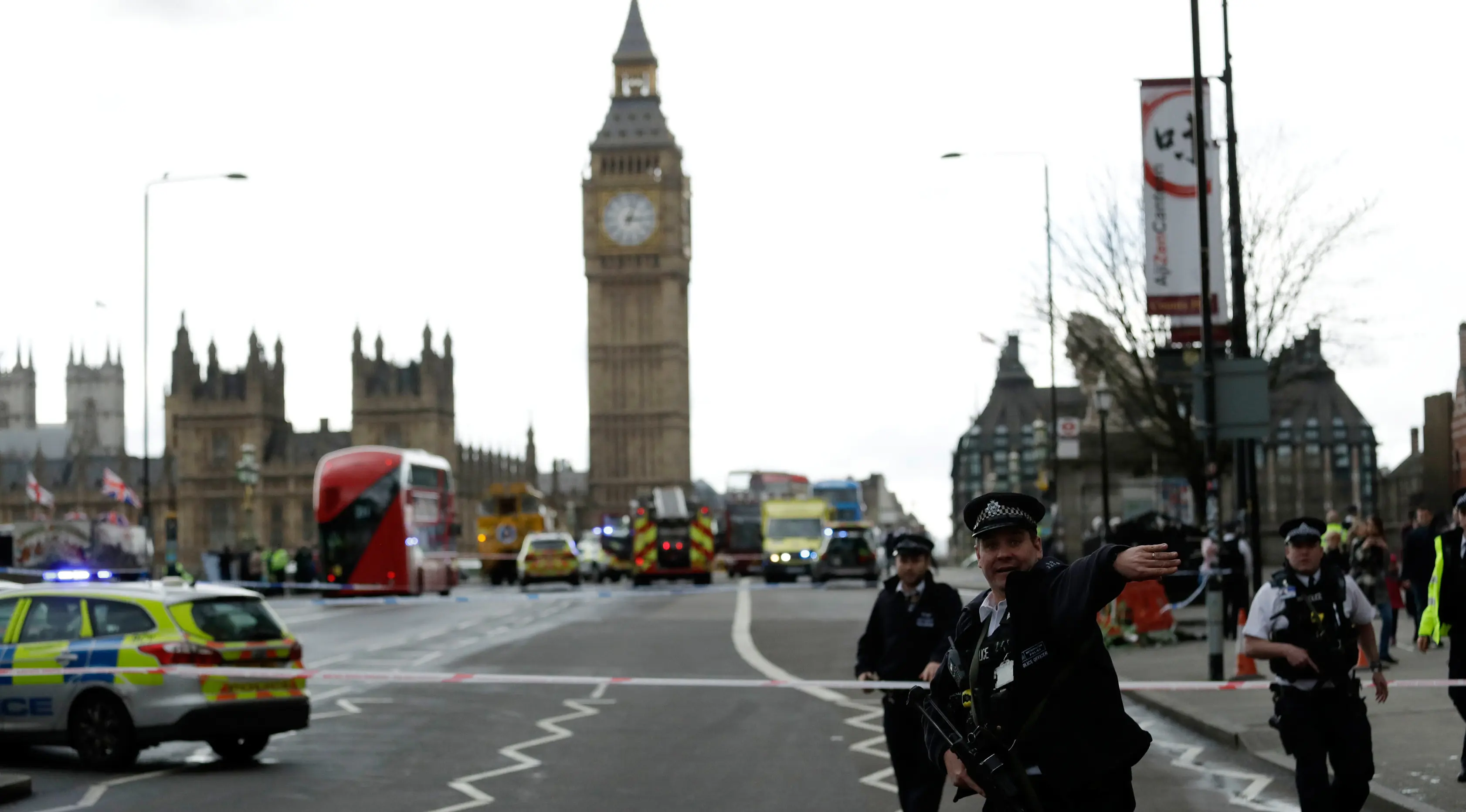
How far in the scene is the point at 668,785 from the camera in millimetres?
12531

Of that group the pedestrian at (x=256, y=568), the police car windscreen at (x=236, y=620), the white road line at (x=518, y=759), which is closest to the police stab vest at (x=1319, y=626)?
the white road line at (x=518, y=759)

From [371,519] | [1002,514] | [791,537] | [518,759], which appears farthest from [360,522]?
[1002,514]

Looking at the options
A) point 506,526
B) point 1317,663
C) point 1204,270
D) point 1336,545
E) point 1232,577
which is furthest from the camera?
point 506,526

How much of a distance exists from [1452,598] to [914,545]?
3357 millimetres

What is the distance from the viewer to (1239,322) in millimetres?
22516

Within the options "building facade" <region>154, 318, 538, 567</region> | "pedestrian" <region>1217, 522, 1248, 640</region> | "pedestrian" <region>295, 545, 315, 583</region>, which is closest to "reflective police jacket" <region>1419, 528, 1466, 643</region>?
"pedestrian" <region>1217, 522, 1248, 640</region>

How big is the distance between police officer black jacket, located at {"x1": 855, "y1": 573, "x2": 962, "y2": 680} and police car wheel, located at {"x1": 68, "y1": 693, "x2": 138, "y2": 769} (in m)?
6.11

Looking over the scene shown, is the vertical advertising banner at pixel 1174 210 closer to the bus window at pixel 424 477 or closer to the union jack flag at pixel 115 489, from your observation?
the bus window at pixel 424 477

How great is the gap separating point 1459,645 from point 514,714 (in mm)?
9311

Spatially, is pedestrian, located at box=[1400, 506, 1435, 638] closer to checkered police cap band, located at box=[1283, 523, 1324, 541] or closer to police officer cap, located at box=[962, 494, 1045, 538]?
checkered police cap band, located at box=[1283, 523, 1324, 541]

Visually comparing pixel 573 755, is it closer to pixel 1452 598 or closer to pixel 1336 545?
pixel 1452 598

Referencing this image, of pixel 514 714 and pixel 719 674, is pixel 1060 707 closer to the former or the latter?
pixel 514 714

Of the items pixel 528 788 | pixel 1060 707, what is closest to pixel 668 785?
pixel 528 788

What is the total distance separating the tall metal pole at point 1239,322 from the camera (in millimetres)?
19766
